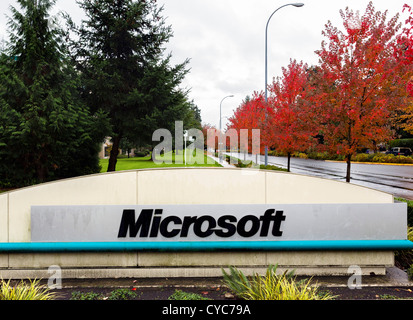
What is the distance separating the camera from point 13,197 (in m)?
4.10

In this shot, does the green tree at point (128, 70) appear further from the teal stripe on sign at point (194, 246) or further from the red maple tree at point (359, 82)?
the teal stripe on sign at point (194, 246)

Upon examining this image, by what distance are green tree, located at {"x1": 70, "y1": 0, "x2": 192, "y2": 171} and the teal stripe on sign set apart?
11.2 m

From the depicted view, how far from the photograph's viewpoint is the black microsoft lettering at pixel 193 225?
161 inches

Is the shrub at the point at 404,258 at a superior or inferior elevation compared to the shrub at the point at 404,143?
inferior

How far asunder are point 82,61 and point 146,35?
395 cm

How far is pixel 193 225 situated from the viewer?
4086 millimetres

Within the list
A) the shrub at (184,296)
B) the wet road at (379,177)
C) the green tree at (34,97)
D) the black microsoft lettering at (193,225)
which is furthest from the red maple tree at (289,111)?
the shrub at (184,296)

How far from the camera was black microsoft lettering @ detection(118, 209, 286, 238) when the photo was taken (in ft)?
13.4

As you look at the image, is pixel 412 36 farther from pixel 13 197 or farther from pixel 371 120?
pixel 13 197

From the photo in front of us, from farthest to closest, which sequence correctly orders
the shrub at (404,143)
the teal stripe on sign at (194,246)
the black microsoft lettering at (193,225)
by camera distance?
the shrub at (404,143)
the black microsoft lettering at (193,225)
the teal stripe on sign at (194,246)

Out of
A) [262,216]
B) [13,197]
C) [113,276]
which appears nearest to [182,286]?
[113,276]

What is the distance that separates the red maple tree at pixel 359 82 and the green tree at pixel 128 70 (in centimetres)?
835

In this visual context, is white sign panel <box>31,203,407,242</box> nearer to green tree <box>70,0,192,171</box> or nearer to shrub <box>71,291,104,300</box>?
shrub <box>71,291,104,300</box>

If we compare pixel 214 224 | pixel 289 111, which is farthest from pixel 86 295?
pixel 289 111
